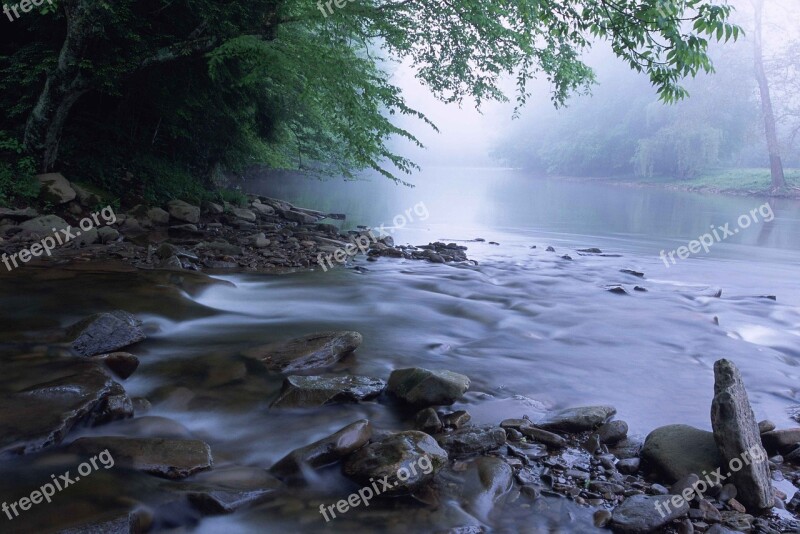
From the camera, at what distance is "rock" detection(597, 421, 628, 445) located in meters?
4.42

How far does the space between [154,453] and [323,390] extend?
146cm

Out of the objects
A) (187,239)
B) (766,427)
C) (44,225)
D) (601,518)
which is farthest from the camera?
(187,239)

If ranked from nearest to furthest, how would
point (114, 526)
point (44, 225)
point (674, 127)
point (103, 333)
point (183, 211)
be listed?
point (114, 526)
point (103, 333)
point (44, 225)
point (183, 211)
point (674, 127)

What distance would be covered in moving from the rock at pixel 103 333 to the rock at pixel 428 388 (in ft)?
8.75

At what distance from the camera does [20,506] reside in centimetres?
318

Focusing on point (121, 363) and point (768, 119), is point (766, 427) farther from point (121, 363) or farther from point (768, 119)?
point (768, 119)

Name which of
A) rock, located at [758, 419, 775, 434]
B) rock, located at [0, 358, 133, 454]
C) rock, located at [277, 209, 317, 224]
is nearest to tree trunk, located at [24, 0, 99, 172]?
rock, located at [277, 209, 317, 224]

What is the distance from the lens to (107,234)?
395 inches

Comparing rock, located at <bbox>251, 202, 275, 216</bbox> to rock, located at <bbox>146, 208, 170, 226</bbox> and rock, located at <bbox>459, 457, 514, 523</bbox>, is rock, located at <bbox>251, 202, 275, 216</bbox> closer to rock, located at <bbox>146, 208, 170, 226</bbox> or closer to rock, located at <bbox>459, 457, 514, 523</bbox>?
rock, located at <bbox>146, 208, 170, 226</bbox>

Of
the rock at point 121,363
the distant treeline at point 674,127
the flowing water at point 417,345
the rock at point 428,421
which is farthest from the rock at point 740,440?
the distant treeline at point 674,127

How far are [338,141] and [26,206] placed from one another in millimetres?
9690

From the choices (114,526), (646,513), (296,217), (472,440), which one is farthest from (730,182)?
(114,526)

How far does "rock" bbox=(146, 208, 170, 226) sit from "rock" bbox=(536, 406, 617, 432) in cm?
996

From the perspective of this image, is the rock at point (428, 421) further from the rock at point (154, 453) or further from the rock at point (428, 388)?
the rock at point (154, 453)
